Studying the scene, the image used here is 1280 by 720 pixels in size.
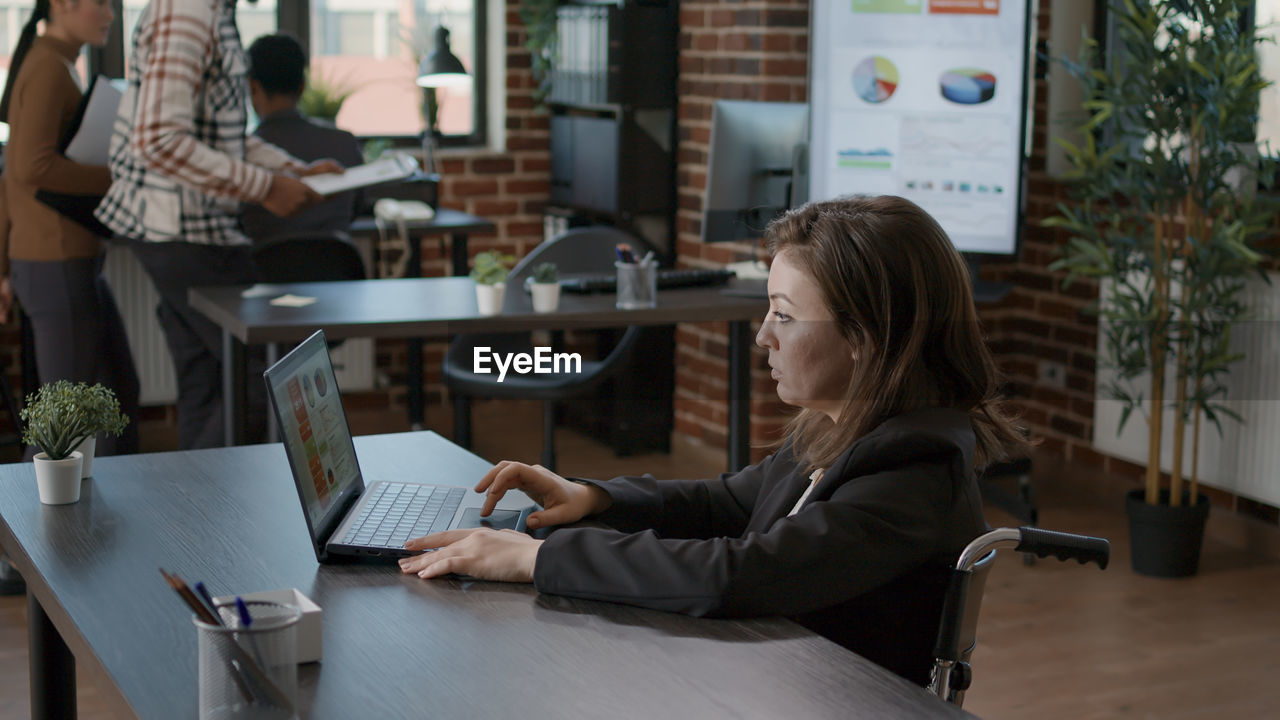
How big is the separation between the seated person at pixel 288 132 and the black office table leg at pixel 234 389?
0.98 metres

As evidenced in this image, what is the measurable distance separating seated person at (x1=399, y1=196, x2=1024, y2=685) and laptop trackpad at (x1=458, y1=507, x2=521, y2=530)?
125 mm

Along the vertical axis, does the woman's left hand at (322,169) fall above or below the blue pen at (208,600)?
above

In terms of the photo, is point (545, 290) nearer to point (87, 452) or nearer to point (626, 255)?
point (626, 255)

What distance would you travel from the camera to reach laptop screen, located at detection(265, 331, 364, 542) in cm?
158

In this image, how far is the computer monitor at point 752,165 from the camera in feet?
12.6

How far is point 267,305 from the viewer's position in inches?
136

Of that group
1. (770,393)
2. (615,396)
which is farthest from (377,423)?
(770,393)

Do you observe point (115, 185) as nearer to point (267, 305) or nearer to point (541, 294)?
point (267, 305)

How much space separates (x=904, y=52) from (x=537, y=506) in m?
2.70

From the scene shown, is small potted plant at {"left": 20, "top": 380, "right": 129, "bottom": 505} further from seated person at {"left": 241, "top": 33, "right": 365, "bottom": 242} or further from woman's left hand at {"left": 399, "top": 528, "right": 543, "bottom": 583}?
seated person at {"left": 241, "top": 33, "right": 365, "bottom": 242}

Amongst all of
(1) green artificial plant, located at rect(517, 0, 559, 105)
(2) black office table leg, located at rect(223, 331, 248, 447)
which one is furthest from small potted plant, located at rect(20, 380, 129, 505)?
(1) green artificial plant, located at rect(517, 0, 559, 105)

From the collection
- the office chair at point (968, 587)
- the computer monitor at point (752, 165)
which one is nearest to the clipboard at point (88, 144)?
the computer monitor at point (752, 165)

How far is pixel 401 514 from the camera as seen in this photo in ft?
5.87

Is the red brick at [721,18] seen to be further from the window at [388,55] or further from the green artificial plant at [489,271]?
the green artificial plant at [489,271]
